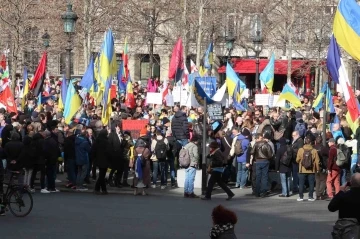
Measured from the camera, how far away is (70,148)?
24641mm

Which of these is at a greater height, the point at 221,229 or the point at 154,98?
the point at 154,98

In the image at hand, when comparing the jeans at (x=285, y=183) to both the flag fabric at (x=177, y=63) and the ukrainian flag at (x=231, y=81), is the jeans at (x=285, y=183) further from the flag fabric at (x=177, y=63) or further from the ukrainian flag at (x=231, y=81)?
the flag fabric at (x=177, y=63)

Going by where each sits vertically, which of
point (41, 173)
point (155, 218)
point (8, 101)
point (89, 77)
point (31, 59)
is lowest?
point (155, 218)

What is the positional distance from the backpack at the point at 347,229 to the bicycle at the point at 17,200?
26.1 feet

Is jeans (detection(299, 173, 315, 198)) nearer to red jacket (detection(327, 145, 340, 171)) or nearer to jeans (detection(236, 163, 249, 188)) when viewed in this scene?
red jacket (detection(327, 145, 340, 171))

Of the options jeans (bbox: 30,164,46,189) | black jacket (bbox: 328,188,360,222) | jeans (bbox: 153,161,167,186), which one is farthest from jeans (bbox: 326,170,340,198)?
black jacket (bbox: 328,188,360,222)

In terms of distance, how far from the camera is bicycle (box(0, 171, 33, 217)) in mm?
18875

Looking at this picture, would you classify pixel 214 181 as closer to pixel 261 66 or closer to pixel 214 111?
pixel 214 111

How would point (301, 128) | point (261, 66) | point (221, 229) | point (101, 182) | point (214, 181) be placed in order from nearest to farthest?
point (221, 229) → point (214, 181) → point (101, 182) → point (301, 128) → point (261, 66)

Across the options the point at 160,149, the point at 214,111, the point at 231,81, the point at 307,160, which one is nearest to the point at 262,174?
the point at 307,160

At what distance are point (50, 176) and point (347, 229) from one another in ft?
41.7

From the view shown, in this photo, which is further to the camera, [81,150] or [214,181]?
[81,150]

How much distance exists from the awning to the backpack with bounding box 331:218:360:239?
157ft

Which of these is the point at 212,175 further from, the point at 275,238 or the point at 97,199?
the point at 275,238
